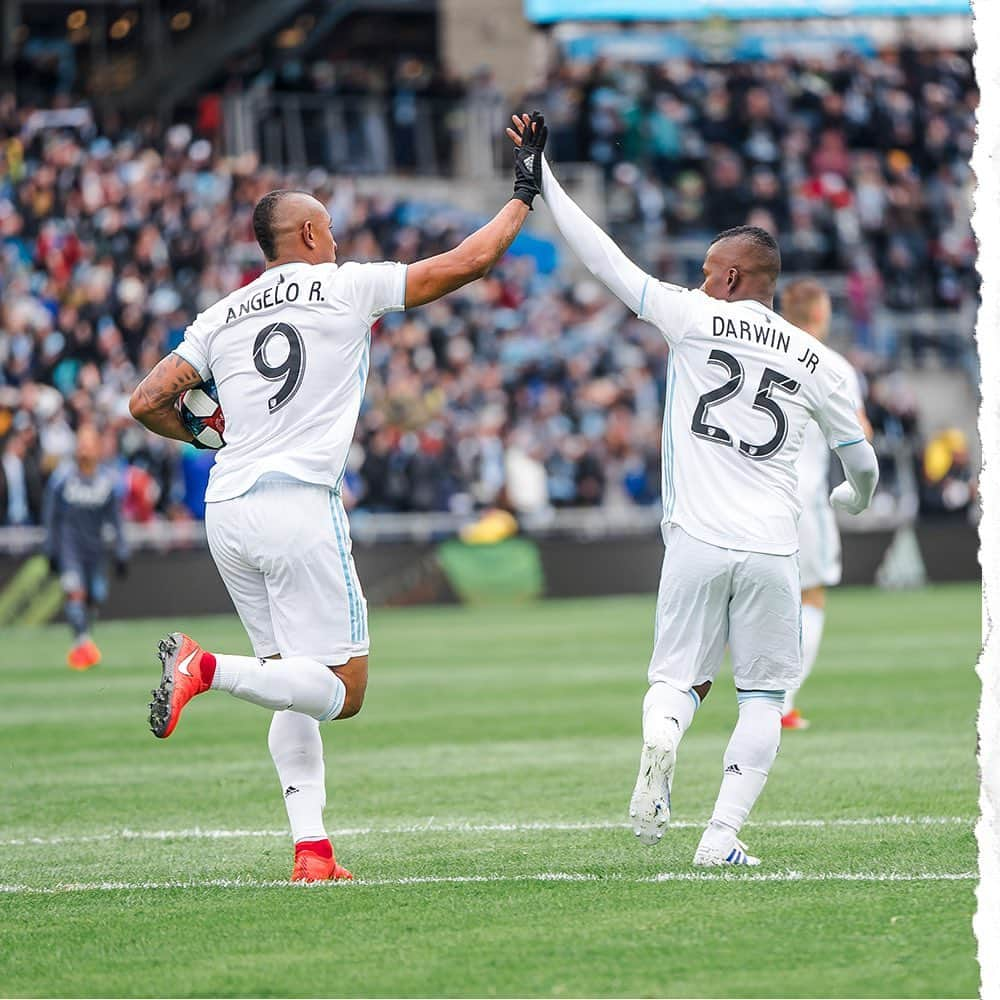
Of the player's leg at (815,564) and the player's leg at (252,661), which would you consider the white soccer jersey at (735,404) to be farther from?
the player's leg at (815,564)

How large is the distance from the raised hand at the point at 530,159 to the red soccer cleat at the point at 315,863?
2.43 metres

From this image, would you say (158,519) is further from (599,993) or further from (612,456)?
(599,993)

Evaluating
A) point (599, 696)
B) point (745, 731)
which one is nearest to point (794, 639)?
point (745, 731)

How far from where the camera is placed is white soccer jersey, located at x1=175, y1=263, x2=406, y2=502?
6.98m

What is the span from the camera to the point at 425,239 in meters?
29.9

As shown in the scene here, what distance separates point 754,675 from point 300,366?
199 cm

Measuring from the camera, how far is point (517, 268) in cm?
3072

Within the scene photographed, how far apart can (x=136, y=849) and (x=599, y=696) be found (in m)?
7.12

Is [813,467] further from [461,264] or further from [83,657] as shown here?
[83,657]

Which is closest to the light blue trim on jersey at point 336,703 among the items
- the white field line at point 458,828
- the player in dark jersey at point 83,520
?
the white field line at point 458,828

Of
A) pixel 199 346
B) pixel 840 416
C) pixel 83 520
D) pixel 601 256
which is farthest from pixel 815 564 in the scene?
pixel 83 520

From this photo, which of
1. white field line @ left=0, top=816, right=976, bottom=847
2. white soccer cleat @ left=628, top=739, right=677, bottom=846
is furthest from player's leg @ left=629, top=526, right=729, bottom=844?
white field line @ left=0, top=816, right=976, bottom=847

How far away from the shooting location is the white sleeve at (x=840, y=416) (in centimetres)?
720

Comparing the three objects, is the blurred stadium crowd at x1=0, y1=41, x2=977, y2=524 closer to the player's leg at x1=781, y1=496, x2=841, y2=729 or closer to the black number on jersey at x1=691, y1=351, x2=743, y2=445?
the player's leg at x1=781, y1=496, x2=841, y2=729
